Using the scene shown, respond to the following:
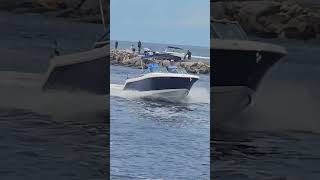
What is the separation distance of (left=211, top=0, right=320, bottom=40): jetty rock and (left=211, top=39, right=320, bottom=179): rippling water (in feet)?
0.32

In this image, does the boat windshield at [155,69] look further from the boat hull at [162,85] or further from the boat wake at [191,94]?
the boat wake at [191,94]

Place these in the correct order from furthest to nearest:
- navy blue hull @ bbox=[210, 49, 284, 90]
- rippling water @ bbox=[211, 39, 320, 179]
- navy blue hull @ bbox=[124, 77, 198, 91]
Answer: navy blue hull @ bbox=[124, 77, 198, 91]
navy blue hull @ bbox=[210, 49, 284, 90]
rippling water @ bbox=[211, 39, 320, 179]

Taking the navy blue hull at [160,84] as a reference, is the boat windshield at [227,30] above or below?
above

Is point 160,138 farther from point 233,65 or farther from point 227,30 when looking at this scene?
point 227,30

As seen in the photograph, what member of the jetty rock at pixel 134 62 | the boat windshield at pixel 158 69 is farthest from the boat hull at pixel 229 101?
the boat windshield at pixel 158 69

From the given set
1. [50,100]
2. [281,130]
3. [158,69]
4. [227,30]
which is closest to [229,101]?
[281,130]

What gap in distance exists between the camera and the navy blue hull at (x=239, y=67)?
176 inches

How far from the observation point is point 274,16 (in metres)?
4.50

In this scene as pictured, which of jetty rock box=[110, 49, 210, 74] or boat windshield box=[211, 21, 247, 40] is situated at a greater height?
boat windshield box=[211, 21, 247, 40]

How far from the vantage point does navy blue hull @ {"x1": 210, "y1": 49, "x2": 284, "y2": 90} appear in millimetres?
4469

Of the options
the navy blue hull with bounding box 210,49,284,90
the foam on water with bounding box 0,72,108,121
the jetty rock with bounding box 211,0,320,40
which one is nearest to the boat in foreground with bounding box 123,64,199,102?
the navy blue hull with bounding box 210,49,284,90

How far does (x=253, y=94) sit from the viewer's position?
447 cm

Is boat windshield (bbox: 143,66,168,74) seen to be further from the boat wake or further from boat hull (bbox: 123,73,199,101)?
the boat wake

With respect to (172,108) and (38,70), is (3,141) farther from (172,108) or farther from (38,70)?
(172,108)
